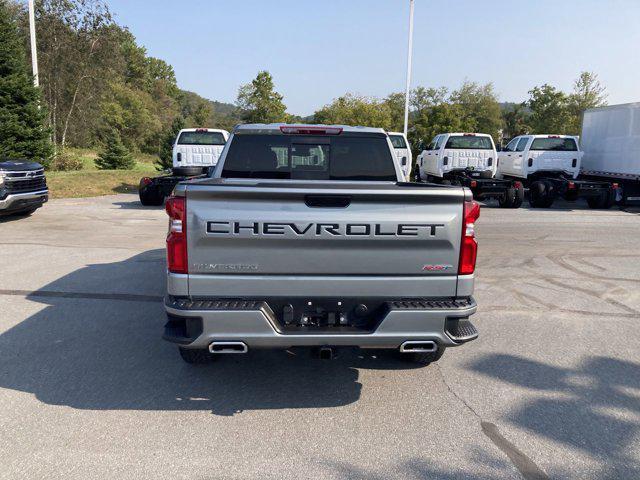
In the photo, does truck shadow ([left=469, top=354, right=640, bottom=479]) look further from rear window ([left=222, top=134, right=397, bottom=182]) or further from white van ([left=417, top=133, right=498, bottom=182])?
white van ([left=417, top=133, right=498, bottom=182])

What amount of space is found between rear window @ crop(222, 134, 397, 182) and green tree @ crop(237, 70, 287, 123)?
5902 cm

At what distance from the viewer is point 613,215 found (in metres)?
16.3

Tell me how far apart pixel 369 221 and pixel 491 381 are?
73.7 inches

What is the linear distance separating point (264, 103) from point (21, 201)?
53738 millimetres

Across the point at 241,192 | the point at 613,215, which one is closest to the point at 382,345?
the point at 241,192

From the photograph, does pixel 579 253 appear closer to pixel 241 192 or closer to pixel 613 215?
pixel 613 215

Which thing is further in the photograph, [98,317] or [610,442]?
[98,317]

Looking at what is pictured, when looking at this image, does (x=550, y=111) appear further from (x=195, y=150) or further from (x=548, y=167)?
(x=195, y=150)

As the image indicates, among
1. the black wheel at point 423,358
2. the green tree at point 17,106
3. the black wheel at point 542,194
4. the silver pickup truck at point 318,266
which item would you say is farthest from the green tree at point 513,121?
the silver pickup truck at point 318,266

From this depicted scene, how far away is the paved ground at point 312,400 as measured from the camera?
3.13 m

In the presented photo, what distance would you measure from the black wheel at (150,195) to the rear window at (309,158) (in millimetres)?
11286

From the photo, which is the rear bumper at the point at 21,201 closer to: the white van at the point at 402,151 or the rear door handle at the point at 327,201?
the rear door handle at the point at 327,201

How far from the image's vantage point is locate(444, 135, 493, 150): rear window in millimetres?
18672

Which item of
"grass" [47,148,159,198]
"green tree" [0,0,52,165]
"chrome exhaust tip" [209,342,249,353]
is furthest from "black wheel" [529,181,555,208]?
"green tree" [0,0,52,165]
